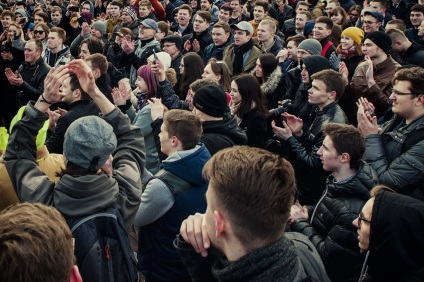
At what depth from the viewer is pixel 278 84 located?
625 centimetres

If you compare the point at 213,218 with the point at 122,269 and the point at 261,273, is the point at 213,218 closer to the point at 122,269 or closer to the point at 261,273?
the point at 261,273

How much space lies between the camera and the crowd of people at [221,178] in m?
1.76

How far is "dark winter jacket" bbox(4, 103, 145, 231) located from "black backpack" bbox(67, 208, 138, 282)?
0.05 metres

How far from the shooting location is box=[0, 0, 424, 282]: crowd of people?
5.79 ft

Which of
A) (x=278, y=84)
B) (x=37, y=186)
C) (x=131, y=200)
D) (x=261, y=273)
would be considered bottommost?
(x=278, y=84)

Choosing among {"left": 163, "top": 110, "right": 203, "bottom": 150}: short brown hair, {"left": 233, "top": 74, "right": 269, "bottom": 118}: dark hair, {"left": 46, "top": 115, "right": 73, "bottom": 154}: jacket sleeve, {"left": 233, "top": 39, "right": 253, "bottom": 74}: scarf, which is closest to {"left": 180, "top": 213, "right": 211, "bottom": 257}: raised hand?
{"left": 163, "top": 110, "right": 203, "bottom": 150}: short brown hair

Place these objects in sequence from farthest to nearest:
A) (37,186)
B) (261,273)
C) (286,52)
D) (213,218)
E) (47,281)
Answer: (286,52)
(37,186)
(213,218)
(261,273)
(47,281)

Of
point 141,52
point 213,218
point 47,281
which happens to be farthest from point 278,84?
point 47,281

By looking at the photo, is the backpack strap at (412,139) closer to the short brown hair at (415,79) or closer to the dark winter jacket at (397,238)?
the short brown hair at (415,79)

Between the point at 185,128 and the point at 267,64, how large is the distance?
3136mm

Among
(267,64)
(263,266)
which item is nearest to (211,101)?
(267,64)

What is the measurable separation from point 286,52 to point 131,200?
5.00m

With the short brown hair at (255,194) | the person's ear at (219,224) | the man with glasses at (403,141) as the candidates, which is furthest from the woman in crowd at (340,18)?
the person's ear at (219,224)

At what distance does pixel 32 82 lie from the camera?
286 inches
